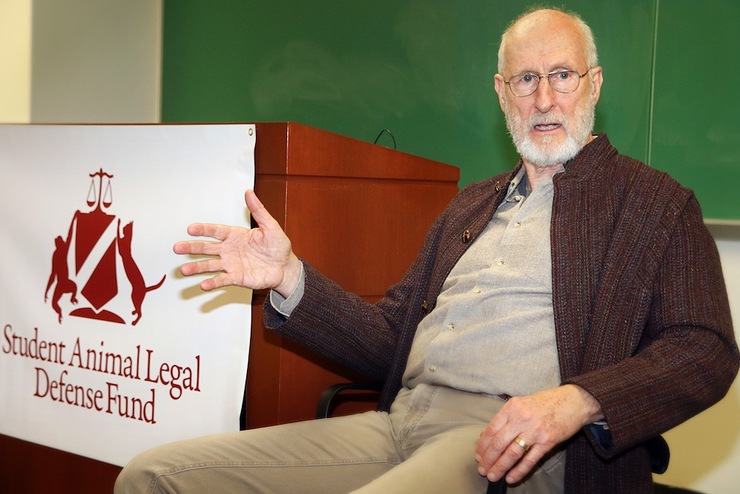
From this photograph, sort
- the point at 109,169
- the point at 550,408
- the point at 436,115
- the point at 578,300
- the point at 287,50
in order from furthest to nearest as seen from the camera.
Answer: the point at 287,50
the point at 436,115
the point at 109,169
the point at 578,300
the point at 550,408

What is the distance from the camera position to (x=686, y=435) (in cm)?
306

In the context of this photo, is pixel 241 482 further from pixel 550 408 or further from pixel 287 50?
pixel 287 50

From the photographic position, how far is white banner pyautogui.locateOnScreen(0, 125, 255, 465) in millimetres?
2268

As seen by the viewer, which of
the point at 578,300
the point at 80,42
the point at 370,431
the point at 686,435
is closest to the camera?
the point at 578,300

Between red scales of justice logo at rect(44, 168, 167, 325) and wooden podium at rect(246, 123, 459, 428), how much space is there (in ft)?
1.22

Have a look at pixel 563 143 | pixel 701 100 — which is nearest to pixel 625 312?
pixel 563 143

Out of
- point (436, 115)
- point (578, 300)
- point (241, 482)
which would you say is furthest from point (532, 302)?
point (436, 115)

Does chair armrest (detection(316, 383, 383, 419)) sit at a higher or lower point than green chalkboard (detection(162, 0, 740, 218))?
lower

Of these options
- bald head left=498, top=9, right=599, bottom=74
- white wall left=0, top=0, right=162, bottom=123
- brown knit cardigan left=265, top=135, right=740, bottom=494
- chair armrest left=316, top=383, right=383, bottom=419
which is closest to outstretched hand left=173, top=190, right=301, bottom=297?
brown knit cardigan left=265, top=135, right=740, bottom=494

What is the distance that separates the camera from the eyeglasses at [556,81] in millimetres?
2209

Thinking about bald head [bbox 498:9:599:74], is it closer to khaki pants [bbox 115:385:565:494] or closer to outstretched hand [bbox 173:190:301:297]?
outstretched hand [bbox 173:190:301:297]

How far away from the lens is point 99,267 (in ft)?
8.08

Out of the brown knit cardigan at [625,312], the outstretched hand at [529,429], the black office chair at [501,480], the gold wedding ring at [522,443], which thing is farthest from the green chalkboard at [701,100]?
the gold wedding ring at [522,443]

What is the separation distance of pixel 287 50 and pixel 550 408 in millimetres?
2879
